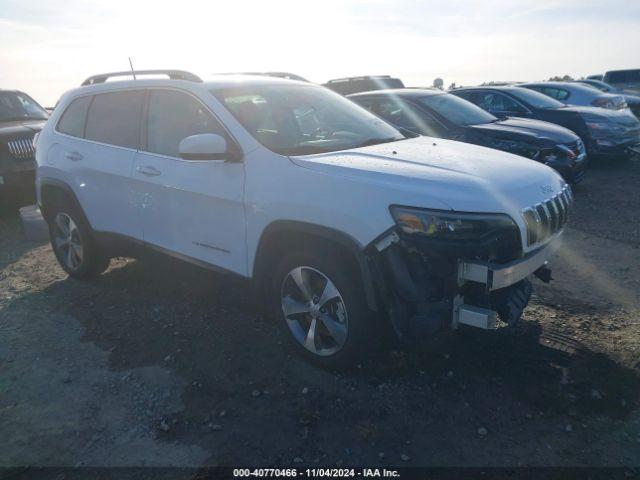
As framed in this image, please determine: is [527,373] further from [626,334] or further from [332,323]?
[332,323]

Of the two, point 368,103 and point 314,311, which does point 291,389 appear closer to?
point 314,311

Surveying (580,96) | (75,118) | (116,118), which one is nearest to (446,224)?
(116,118)

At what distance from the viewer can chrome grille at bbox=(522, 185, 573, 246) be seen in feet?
10.1

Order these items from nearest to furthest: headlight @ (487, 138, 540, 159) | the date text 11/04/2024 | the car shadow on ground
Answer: the date text 11/04/2024
the car shadow on ground
headlight @ (487, 138, 540, 159)

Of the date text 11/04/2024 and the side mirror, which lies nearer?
the date text 11/04/2024

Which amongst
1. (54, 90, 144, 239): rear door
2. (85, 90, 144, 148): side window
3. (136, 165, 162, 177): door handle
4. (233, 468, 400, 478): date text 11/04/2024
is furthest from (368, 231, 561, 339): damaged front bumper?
(85, 90, 144, 148): side window

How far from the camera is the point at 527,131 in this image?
7.69 m

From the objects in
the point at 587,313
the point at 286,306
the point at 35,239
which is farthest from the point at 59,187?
the point at 587,313

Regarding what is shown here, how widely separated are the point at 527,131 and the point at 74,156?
6137mm

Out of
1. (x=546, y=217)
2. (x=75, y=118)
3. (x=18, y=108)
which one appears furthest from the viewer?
(x=18, y=108)

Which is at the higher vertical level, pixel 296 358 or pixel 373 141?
pixel 373 141

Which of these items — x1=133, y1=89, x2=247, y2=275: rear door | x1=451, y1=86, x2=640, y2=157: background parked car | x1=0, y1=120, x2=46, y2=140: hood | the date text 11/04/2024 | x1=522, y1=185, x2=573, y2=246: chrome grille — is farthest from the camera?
x1=451, y1=86, x2=640, y2=157: background parked car

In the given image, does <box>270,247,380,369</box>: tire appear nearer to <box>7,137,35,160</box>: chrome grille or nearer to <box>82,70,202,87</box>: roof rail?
<box>82,70,202,87</box>: roof rail

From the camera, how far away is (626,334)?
3.81 m
